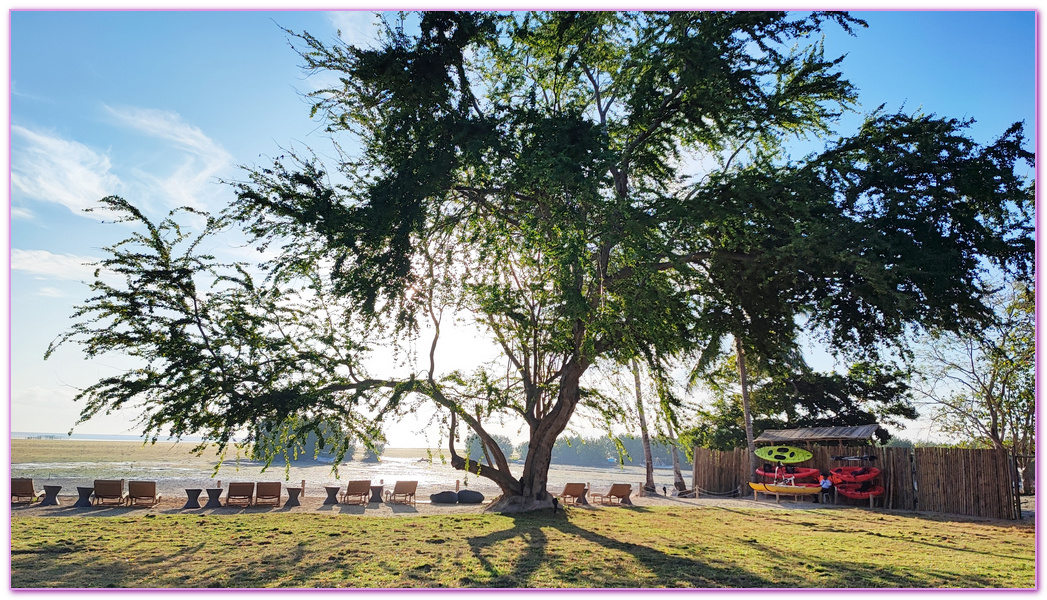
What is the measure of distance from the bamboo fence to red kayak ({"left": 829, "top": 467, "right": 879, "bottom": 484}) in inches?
17.4

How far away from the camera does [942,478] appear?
21.3 metres

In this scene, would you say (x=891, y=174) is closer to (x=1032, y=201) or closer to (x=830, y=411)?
(x=1032, y=201)

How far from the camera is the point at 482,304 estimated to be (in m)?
16.0

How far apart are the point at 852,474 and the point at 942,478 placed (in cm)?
316

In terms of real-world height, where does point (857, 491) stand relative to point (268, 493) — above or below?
above

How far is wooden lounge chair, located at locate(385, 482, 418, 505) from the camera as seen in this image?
20.9m

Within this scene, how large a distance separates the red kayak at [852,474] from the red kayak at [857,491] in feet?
0.60

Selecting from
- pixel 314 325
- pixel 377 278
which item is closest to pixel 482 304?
pixel 377 278

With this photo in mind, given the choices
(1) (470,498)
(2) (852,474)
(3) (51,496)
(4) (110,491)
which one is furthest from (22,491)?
(2) (852,474)

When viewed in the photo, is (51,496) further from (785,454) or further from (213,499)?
(785,454)

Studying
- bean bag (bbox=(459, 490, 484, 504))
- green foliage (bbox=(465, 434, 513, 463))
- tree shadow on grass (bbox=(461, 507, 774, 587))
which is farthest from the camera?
bean bag (bbox=(459, 490, 484, 504))

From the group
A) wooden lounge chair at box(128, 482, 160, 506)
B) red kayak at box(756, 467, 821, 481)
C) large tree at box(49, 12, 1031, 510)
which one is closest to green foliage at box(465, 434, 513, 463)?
large tree at box(49, 12, 1031, 510)

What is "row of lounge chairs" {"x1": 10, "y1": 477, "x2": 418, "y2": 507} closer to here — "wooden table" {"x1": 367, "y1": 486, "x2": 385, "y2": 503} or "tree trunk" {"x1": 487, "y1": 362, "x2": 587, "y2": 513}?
"wooden table" {"x1": 367, "y1": 486, "x2": 385, "y2": 503}

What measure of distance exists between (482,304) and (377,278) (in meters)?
2.95
